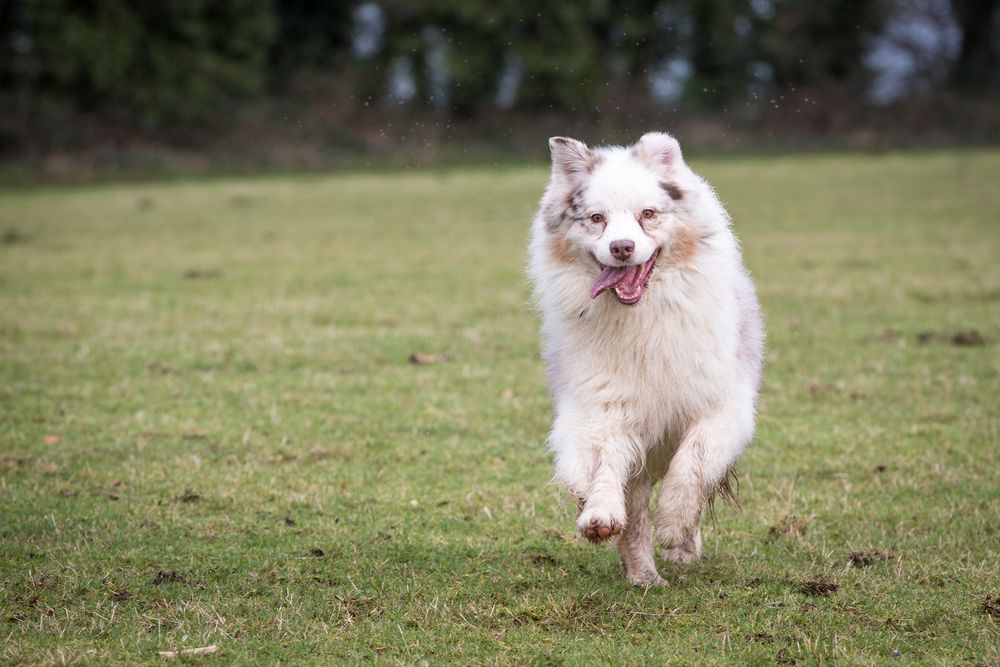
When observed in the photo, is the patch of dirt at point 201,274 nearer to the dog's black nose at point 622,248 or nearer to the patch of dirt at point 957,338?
the patch of dirt at point 957,338

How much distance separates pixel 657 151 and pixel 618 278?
1.83 ft

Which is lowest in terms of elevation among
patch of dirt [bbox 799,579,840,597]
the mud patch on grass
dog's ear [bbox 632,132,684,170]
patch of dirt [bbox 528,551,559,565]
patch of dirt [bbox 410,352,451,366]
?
the mud patch on grass

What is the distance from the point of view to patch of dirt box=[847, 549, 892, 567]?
196 inches

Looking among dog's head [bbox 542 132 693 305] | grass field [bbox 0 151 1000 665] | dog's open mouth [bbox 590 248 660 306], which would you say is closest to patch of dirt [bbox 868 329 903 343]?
grass field [bbox 0 151 1000 665]

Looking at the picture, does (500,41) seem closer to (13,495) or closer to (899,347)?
(899,347)

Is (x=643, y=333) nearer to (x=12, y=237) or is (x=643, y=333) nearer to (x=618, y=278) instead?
(x=618, y=278)

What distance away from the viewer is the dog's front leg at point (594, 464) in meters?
4.39

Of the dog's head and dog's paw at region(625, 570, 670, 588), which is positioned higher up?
the dog's head

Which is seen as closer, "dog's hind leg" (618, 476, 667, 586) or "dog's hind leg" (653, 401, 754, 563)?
"dog's hind leg" (653, 401, 754, 563)

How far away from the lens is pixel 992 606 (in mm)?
4391

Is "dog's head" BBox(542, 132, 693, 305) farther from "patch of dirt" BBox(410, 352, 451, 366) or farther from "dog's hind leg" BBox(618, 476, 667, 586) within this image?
"patch of dirt" BBox(410, 352, 451, 366)

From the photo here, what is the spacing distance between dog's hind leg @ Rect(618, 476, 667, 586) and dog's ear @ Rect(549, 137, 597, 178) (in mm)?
1392

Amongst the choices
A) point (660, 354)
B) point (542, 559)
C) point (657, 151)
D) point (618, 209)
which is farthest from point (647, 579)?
point (657, 151)

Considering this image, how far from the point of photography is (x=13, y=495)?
602 centimetres
